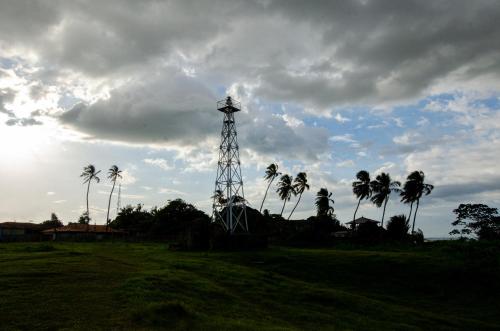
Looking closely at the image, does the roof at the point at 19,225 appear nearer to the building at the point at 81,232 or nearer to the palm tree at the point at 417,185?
the building at the point at 81,232

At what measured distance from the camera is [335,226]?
273ft

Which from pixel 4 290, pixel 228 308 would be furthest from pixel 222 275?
pixel 4 290

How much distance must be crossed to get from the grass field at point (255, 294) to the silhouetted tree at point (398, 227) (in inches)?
1240

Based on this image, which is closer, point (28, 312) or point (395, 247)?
point (28, 312)

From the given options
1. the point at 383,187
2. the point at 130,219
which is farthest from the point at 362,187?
the point at 130,219

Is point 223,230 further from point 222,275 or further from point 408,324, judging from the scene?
point 408,324

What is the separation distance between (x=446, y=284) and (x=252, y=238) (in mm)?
21732

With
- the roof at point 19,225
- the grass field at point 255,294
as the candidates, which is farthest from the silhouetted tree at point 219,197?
the roof at point 19,225

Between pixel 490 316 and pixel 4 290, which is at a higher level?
pixel 4 290

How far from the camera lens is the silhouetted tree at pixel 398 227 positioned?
73.0 m

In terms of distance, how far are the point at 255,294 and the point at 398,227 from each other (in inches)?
2219

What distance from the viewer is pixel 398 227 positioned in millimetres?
73938

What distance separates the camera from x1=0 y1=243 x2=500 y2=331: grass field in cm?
1602

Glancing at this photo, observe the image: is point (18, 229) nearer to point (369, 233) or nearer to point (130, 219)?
point (130, 219)
